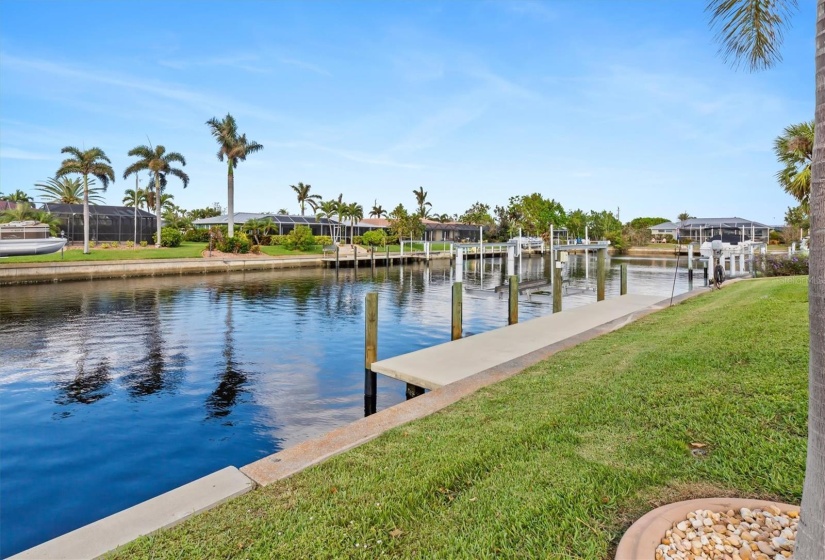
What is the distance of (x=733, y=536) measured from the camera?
121 inches

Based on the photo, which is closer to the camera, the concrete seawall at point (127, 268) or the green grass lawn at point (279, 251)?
the concrete seawall at point (127, 268)

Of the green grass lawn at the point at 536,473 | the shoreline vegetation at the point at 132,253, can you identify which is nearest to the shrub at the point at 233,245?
the shoreline vegetation at the point at 132,253

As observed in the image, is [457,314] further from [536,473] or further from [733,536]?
[733,536]

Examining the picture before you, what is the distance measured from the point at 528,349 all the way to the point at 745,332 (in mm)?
3935

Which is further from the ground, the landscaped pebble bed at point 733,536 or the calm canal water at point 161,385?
the landscaped pebble bed at point 733,536

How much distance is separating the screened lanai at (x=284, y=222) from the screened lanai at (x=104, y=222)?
1040 centimetres

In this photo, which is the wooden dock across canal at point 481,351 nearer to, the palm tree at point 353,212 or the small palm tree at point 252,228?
the small palm tree at point 252,228

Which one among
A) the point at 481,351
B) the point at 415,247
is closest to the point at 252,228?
the point at 415,247

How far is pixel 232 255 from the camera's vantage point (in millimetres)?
47406

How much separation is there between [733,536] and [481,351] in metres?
7.39

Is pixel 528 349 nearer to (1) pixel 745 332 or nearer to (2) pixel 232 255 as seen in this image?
(1) pixel 745 332

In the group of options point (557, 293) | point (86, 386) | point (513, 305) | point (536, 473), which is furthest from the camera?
point (557, 293)

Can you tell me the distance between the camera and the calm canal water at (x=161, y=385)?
23.0 feet

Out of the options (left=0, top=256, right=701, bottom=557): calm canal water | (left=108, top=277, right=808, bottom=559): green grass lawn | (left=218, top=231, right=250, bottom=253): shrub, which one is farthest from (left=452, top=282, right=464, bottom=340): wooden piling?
(left=218, top=231, right=250, bottom=253): shrub
